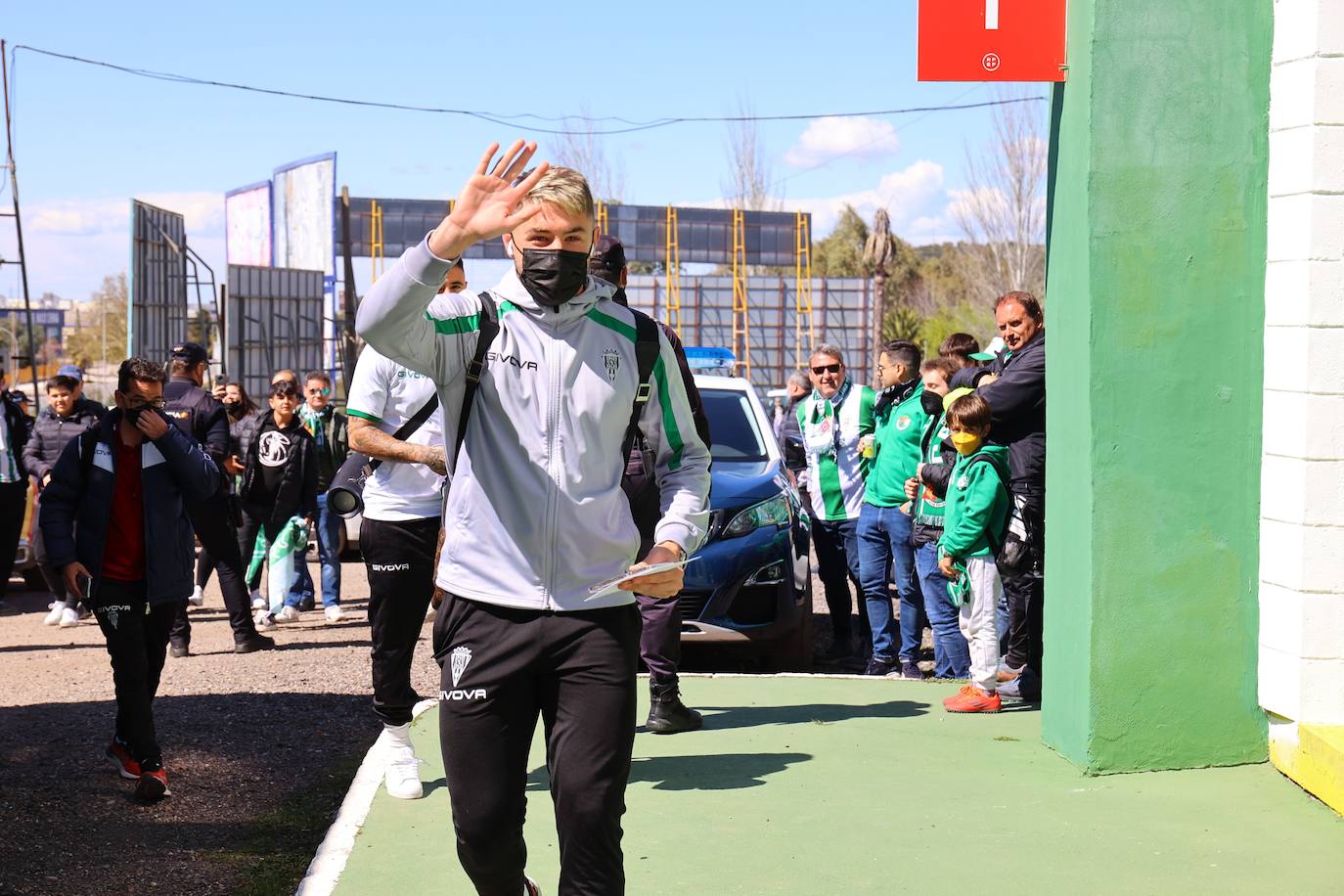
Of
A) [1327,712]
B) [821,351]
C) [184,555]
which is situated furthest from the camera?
[821,351]

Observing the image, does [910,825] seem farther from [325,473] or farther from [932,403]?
[325,473]

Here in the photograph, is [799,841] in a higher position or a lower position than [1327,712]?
lower

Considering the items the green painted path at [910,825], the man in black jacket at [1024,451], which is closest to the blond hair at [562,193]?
the green painted path at [910,825]

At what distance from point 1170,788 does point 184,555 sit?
4.13 metres

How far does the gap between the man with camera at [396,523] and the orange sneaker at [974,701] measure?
8.13 feet

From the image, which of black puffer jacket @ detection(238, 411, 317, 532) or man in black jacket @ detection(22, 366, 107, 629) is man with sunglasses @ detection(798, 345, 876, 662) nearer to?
black puffer jacket @ detection(238, 411, 317, 532)

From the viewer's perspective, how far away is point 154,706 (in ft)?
28.3

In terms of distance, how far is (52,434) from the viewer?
12281 mm

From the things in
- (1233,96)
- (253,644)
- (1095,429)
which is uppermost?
(1233,96)

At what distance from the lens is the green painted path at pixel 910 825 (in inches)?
183

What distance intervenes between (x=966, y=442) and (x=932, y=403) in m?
1.29

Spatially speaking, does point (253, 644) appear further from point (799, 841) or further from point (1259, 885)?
point (1259, 885)

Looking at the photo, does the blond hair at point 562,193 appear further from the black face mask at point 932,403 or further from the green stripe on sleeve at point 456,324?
the black face mask at point 932,403

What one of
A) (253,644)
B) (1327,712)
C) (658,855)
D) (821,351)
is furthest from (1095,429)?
(253,644)
